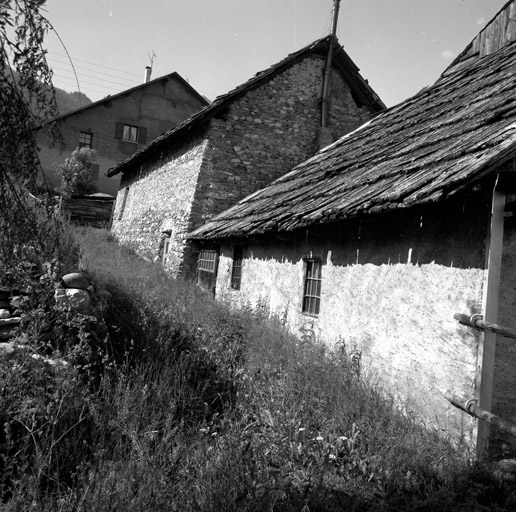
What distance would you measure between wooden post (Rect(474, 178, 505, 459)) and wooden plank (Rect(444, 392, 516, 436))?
113 millimetres

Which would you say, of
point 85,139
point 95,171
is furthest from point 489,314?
point 85,139

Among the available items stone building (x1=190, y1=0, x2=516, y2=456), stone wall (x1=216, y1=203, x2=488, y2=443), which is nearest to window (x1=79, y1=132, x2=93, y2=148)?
stone building (x1=190, y1=0, x2=516, y2=456)

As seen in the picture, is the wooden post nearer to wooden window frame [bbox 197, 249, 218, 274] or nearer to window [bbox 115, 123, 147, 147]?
wooden window frame [bbox 197, 249, 218, 274]

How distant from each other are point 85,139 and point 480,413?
85.7 feet

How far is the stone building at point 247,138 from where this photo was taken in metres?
11.8

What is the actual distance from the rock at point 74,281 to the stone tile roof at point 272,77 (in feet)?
23.9

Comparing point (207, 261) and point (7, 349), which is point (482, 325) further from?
point (207, 261)

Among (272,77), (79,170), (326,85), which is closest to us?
(272,77)

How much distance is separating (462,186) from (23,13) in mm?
3480

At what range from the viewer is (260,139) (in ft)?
40.8

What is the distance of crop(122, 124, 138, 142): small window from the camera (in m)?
26.2

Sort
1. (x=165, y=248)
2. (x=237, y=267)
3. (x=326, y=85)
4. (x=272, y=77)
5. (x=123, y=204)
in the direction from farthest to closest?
(x=123, y=204) → (x=165, y=248) → (x=326, y=85) → (x=272, y=77) → (x=237, y=267)

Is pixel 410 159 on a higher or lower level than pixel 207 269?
higher

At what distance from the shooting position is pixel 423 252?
4.63m
